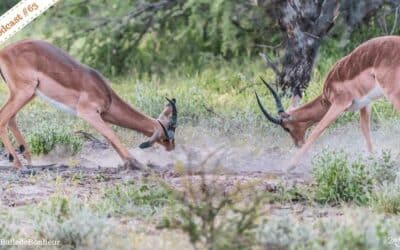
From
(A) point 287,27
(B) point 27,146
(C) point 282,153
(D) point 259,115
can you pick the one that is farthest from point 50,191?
(A) point 287,27

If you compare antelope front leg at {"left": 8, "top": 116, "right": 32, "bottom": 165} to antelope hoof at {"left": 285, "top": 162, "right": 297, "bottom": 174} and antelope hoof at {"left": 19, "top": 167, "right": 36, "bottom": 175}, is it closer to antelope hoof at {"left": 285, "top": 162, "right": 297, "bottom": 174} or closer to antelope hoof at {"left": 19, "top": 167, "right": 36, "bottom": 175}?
antelope hoof at {"left": 19, "top": 167, "right": 36, "bottom": 175}

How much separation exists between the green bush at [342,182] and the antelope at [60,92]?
204cm

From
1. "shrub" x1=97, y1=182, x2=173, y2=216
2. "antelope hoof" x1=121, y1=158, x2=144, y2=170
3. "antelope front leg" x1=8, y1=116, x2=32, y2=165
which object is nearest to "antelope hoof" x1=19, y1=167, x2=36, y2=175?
"antelope front leg" x1=8, y1=116, x2=32, y2=165

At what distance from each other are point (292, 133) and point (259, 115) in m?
1.58

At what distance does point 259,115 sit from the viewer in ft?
36.1

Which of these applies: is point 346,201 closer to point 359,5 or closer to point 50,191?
point 50,191

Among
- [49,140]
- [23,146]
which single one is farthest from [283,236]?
[49,140]

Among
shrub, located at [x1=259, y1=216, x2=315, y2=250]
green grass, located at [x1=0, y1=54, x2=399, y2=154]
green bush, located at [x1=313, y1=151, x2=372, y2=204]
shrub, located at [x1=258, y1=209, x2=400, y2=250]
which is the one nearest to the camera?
shrub, located at [x1=258, y1=209, x2=400, y2=250]

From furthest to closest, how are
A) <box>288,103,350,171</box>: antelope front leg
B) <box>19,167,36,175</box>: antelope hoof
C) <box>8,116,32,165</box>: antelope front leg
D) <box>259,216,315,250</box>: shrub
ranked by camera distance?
<box>8,116,32,165</box>: antelope front leg
<box>288,103,350,171</box>: antelope front leg
<box>19,167,36,175</box>: antelope hoof
<box>259,216,315,250</box>: shrub

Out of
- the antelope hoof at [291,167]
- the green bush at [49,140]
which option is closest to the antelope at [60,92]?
the green bush at [49,140]

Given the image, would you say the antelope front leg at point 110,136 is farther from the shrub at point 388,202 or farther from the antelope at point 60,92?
the shrub at point 388,202

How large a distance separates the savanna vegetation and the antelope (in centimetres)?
29

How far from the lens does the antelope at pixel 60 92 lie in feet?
28.8

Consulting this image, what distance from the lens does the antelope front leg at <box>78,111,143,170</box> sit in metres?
8.73
